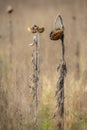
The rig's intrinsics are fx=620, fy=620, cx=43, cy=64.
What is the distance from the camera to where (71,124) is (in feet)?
24.9

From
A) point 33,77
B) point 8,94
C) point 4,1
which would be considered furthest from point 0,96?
point 4,1

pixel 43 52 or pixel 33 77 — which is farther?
pixel 43 52

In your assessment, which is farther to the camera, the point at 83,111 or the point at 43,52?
the point at 43,52

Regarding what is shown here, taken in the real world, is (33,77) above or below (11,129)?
above

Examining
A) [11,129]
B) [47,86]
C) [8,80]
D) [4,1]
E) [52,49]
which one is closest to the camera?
[11,129]

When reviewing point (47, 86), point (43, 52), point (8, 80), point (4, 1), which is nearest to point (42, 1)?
point (4, 1)

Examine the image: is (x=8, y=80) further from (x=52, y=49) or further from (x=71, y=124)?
(x=52, y=49)

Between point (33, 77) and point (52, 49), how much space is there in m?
3.06

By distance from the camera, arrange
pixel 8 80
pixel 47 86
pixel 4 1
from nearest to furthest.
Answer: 1. pixel 8 80
2. pixel 47 86
3. pixel 4 1

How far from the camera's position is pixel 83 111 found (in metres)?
7.80

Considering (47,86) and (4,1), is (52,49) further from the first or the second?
(4,1)

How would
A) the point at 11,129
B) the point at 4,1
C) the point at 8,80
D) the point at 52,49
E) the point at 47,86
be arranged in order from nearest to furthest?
the point at 11,129
the point at 8,80
the point at 47,86
the point at 52,49
the point at 4,1

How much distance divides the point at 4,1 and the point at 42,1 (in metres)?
1.63

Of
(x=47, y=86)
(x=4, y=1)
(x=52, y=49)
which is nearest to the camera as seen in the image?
(x=47, y=86)
